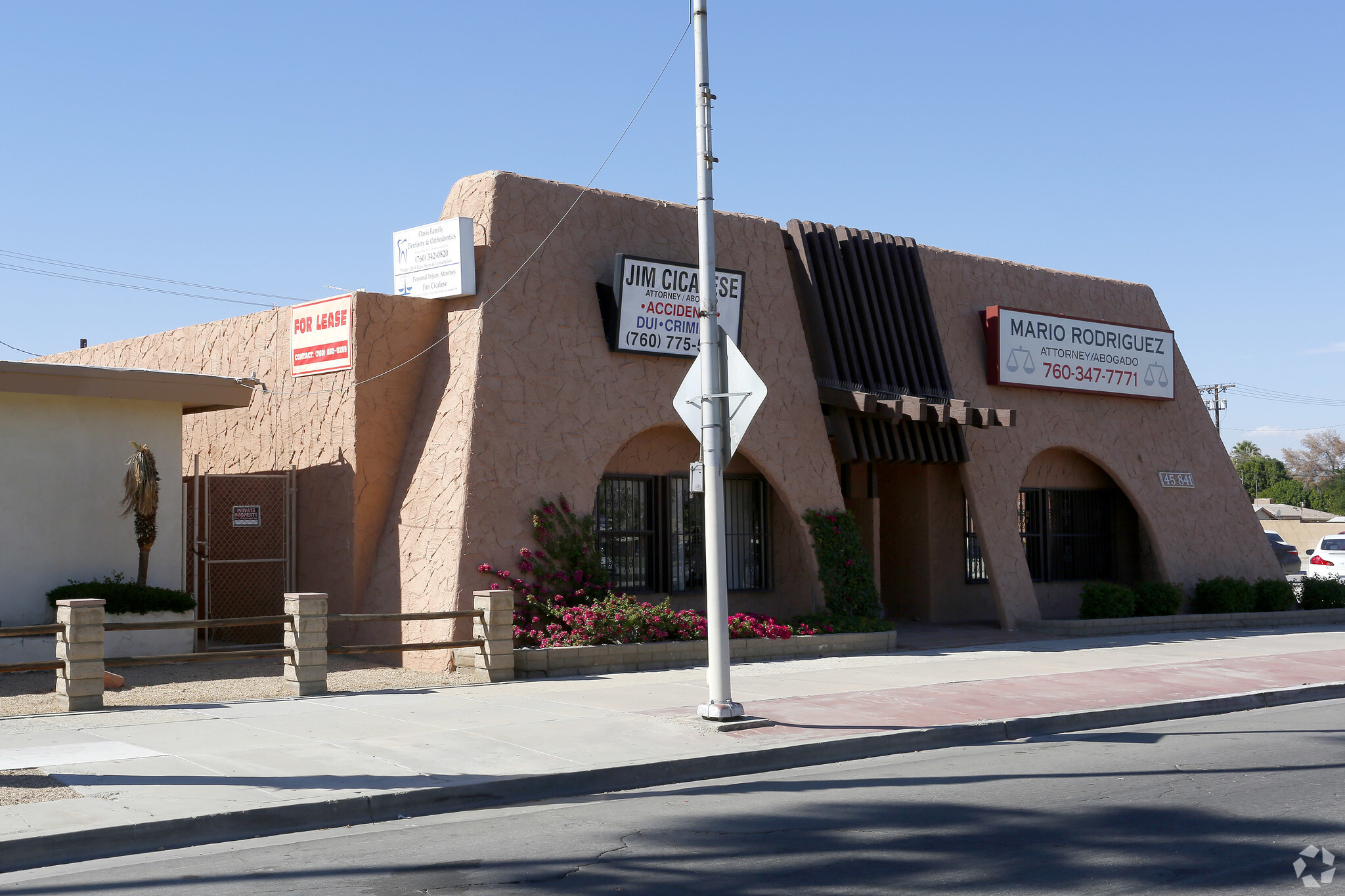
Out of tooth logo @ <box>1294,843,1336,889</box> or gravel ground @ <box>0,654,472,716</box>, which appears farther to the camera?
gravel ground @ <box>0,654,472,716</box>

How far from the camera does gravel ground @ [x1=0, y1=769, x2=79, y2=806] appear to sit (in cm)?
826

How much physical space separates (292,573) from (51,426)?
3756 mm

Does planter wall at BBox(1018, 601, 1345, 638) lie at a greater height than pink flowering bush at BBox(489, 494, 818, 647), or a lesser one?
lesser

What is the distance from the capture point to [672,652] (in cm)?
1623

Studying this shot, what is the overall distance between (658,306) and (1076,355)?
967 cm

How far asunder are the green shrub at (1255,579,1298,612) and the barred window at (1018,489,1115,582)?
2758mm

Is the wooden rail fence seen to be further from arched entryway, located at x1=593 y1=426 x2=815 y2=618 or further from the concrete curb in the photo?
the concrete curb

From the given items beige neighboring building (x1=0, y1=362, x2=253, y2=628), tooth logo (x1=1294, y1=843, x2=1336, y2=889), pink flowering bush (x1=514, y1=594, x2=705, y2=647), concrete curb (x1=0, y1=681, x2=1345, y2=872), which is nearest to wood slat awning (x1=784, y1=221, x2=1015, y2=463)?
pink flowering bush (x1=514, y1=594, x2=705, y2=647)

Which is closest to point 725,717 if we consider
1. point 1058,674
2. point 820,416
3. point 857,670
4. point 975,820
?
point 975,820

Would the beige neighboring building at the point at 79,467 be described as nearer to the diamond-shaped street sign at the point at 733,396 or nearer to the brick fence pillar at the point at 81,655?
the brick fence pillar at the point at 81,655

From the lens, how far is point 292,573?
18.0m

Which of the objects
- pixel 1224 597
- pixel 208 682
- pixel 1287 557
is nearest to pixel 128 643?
pixel 208 682

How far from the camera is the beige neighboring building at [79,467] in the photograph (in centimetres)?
1581

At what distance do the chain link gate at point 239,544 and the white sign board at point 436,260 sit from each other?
10.9 ft
